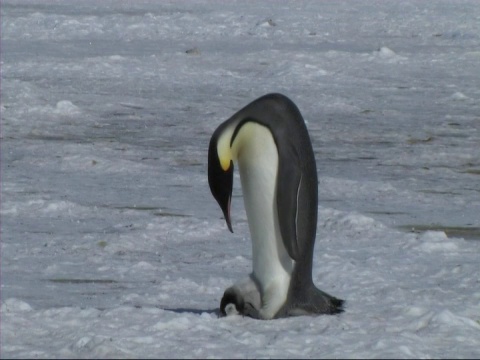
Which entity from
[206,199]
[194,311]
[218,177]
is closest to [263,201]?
[218,177]

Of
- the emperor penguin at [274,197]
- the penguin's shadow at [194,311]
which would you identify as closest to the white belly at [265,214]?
the emperor penguin at [274,197]

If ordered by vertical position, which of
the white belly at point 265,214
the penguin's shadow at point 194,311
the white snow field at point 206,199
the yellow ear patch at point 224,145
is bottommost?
the white snow field at point 206,199

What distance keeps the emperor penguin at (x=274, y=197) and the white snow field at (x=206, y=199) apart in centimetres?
14

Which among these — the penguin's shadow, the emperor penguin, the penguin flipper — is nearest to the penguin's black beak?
the emperor penguin

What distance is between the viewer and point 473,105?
1190 cm

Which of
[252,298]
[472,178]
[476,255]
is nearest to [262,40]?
[472,178]

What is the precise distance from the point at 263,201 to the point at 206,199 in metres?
2.88

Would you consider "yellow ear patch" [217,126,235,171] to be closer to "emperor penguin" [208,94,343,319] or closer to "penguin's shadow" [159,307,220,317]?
"emperor penguin" [208,94,343,319]

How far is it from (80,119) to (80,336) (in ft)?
24.3

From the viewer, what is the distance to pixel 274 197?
13.0 ft

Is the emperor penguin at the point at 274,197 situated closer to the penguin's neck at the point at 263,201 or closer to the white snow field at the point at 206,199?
the penguin's neck at the point at 263,201

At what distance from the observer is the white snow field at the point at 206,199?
11.5 ft

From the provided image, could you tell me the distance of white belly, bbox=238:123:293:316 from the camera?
3.93 m

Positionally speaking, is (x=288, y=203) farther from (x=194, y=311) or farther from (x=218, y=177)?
(x=194, y=311)
